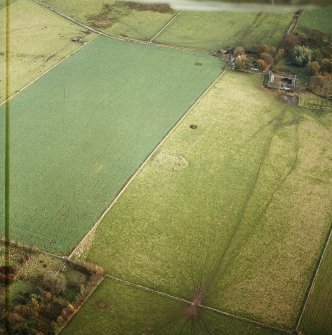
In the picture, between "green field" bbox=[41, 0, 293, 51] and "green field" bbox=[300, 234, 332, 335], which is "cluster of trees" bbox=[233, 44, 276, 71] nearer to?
"green field" bbox=[41, 0, 293, 51]

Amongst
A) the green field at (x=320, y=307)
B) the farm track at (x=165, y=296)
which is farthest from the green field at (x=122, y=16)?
the green field at (x=320, y=307)

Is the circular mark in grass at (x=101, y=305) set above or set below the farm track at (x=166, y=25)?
below

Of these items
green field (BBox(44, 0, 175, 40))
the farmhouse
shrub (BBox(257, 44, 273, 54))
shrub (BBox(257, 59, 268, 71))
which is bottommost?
green field (BBox(44, 0, 175, 40))

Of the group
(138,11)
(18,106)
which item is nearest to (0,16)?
(138,11)

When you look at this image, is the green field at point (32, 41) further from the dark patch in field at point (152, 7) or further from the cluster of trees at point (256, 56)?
the cluster of trees at point (256, 56)

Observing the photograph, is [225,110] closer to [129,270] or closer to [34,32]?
[129,270]

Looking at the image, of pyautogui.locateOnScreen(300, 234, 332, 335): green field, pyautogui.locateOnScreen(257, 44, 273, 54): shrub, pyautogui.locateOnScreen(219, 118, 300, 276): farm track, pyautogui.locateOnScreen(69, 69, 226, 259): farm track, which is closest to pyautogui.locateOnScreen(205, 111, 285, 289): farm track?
pyautogui.locateOnScreen(219, 118, 300, 276): farm track
